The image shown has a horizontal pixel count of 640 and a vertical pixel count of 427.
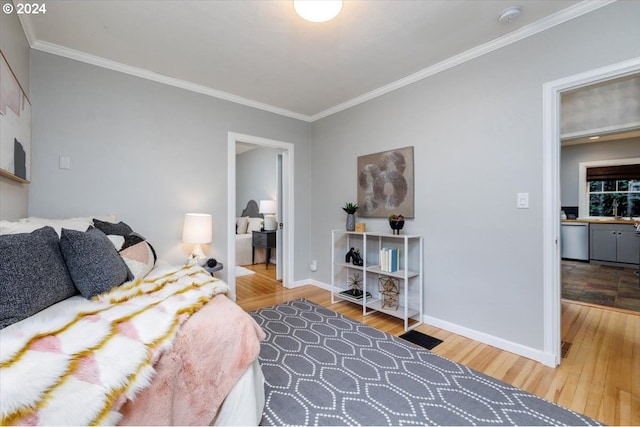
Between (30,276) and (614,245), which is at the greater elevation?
(30,276)

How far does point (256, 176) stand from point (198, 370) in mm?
5517

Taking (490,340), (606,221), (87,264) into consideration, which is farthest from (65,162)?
(606,221)

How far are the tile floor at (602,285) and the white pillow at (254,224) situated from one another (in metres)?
5.10

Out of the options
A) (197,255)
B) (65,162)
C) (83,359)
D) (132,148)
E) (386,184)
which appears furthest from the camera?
(386,184)

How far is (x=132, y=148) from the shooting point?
2.70 meters

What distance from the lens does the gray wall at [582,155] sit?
17.0 feet

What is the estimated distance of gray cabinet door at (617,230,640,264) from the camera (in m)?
4.82

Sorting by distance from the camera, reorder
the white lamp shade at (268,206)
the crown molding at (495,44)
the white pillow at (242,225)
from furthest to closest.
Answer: the white pillow at (242,225), the white lamp shade at (268,206), the crown molding at (495,44)

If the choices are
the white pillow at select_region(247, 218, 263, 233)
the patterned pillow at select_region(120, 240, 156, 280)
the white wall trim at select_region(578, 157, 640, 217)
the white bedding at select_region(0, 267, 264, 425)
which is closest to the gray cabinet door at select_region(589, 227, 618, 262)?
the white wall trim at select_region(578, 157, 640, 217)

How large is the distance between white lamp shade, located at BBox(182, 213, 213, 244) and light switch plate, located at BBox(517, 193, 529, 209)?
2817 millimetres

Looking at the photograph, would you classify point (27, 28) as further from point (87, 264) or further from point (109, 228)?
point (87, 264)

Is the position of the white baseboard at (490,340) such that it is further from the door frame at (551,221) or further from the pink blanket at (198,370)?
the pink blanket at (198,370)

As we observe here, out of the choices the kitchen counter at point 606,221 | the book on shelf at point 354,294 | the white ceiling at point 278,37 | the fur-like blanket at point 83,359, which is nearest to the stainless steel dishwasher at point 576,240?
the kitchen counter at point 606,221

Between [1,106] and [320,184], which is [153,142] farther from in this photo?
[320,184]
